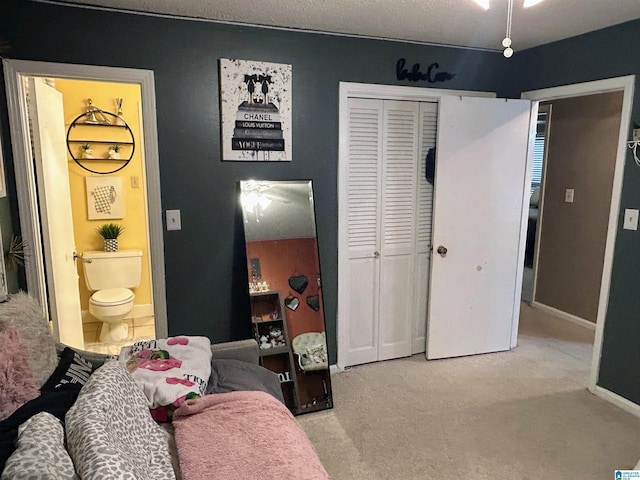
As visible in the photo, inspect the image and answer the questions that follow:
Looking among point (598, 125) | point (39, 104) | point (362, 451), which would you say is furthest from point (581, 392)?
point (39, 104)

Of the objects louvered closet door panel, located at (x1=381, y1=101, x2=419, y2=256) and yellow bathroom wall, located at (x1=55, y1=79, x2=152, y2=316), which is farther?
yellow bathroom wall, located at (x1=55, y1=79, x2=152, y2=316)

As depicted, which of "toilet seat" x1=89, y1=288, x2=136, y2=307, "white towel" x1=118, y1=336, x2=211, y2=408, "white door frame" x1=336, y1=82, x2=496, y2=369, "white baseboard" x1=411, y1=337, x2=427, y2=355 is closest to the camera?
"white towel" x1=118, y1=336, x2=211, y2=408

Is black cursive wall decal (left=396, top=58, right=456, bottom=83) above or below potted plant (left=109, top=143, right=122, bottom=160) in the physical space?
above

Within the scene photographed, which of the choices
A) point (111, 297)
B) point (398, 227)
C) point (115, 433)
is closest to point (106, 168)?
point (111, 297)

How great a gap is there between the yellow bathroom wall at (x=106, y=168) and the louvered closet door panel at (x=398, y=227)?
2.30 m

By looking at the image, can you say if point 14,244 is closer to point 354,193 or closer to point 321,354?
point 321,354

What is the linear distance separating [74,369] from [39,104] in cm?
177

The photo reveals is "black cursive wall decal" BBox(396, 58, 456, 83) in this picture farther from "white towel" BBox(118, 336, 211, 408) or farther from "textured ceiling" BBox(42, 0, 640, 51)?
"white towel" BBox(118, 336, 211, 408)

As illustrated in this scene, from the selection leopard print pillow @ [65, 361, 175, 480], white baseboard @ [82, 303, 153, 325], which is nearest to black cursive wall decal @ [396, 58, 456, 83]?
leopard print pillow @ [65, 361, 175, 480]

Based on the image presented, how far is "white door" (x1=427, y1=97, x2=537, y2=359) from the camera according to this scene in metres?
3.17

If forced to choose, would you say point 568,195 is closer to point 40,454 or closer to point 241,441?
point 241,441

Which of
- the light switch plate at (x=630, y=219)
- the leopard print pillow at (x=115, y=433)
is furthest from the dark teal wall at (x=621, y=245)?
the leopard print pillow at (x=115, y=433)

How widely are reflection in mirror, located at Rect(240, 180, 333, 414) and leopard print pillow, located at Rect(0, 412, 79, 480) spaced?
1569mm

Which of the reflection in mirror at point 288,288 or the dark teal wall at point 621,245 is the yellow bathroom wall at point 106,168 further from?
the dark teal wall at point 621,245
